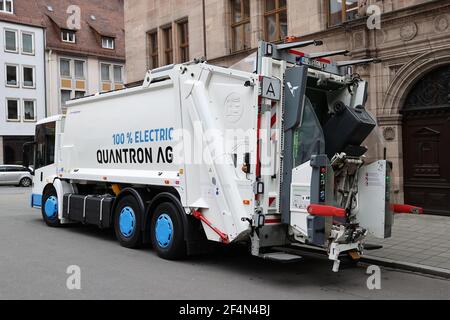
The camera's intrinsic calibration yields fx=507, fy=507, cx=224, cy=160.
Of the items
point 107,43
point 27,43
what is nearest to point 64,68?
point 27,43

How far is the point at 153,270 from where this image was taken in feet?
23.9

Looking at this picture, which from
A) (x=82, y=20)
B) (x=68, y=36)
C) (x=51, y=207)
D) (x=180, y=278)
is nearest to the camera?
(x=180, y=278)

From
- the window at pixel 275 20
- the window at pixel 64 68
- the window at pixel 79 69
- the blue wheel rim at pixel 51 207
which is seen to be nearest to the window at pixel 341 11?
the window at pixel 275 20

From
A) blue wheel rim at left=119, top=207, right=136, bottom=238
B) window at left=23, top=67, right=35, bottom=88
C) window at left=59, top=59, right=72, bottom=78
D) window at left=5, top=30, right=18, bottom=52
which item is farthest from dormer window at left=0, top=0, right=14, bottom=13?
blue wheel rim at left=119, top=207, right=136, bottom=238

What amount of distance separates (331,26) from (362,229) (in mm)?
8602

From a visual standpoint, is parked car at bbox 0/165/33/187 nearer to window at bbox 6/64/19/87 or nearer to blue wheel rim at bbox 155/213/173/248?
window at bbox 6/64/19/87

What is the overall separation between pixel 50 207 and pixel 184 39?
1064 cm

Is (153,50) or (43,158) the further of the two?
(153,50)

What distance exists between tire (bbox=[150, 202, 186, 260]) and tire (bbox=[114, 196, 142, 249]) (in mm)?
454

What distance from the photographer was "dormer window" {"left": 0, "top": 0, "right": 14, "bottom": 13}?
40.5m

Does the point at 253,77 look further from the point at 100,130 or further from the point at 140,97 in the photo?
the point at 100,130

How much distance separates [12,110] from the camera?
40156 millimetres

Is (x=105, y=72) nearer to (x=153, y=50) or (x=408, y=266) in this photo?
(x=153, y=50)
